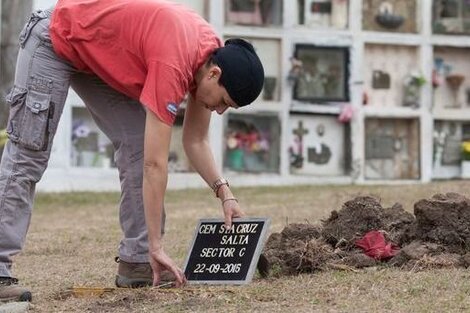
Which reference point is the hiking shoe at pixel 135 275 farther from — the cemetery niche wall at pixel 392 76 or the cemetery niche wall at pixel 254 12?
the cemetery niche wall at pixel 392 76

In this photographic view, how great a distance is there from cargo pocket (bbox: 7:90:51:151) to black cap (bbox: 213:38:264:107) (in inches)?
26.2

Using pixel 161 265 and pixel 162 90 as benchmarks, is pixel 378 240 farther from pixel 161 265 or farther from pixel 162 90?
pixel 162 90

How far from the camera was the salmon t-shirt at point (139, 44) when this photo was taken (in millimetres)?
3311

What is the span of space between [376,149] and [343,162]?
481 mm

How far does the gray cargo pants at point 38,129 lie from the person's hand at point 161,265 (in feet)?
1.04

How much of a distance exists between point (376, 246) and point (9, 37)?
317 inches

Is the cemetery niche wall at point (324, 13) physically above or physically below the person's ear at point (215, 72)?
above

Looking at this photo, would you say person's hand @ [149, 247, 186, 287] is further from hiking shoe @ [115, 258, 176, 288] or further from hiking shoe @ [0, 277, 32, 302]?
hiking shoe @ [0, 277, 32, 302]

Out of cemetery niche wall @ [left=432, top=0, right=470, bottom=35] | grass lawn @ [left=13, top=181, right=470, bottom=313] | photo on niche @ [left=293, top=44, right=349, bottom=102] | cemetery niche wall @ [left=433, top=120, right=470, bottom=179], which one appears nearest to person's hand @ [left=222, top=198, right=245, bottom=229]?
grass lawn @ [left=13, top=181, right=470, bottom=313]

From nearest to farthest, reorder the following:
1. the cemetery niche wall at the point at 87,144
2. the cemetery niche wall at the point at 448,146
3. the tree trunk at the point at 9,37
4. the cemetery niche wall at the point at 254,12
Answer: the tree trunk at the point at 9,37
the cemetery niche wall at the point at 87,144
the cemetery niche wall at the point at 254,12
the cemetery niche wall at the point at 448,146

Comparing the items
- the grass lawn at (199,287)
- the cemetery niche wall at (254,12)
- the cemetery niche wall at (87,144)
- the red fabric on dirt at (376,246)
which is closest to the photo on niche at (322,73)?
the cemetery niche wall at (254,12)

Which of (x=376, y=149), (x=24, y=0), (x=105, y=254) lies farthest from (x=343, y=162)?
(x=105, y=254)

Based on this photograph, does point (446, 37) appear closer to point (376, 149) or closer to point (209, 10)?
point (376, 149)

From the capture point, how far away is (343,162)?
12.3m
